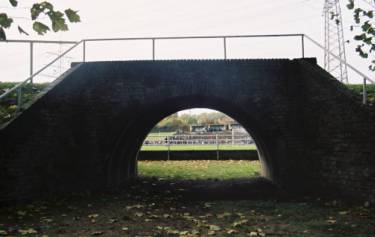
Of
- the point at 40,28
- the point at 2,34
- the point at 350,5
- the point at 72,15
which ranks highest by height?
the point at 350,5

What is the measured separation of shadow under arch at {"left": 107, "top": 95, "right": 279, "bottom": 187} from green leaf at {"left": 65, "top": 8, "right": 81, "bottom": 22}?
22.3ft

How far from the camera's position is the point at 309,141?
989 centimetres

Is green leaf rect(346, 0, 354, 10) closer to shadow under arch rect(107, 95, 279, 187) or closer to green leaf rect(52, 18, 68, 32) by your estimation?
green leaf rect(52, 18, 68, 32)

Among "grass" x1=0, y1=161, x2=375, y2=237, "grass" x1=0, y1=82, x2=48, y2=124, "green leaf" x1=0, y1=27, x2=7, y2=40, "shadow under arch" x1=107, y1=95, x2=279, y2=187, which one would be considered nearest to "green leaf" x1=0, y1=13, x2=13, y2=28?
"green leaf" x1=0, y1=27, x2=7, y2=40

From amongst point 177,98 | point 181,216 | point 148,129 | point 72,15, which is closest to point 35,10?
point 72,15

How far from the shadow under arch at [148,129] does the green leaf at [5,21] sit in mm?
7013

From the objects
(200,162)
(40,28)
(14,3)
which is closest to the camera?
(14,3)

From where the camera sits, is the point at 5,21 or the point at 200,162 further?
the point at 200,162

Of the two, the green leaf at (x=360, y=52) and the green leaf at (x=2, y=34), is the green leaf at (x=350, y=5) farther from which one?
the green leaf at (x=2, y=34)

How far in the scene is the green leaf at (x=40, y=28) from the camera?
11.1ft

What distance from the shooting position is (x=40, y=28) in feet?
11.1

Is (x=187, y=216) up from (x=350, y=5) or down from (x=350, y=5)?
down

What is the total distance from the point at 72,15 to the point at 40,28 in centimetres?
33

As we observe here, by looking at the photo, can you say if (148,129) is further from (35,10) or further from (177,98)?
(35,10)
